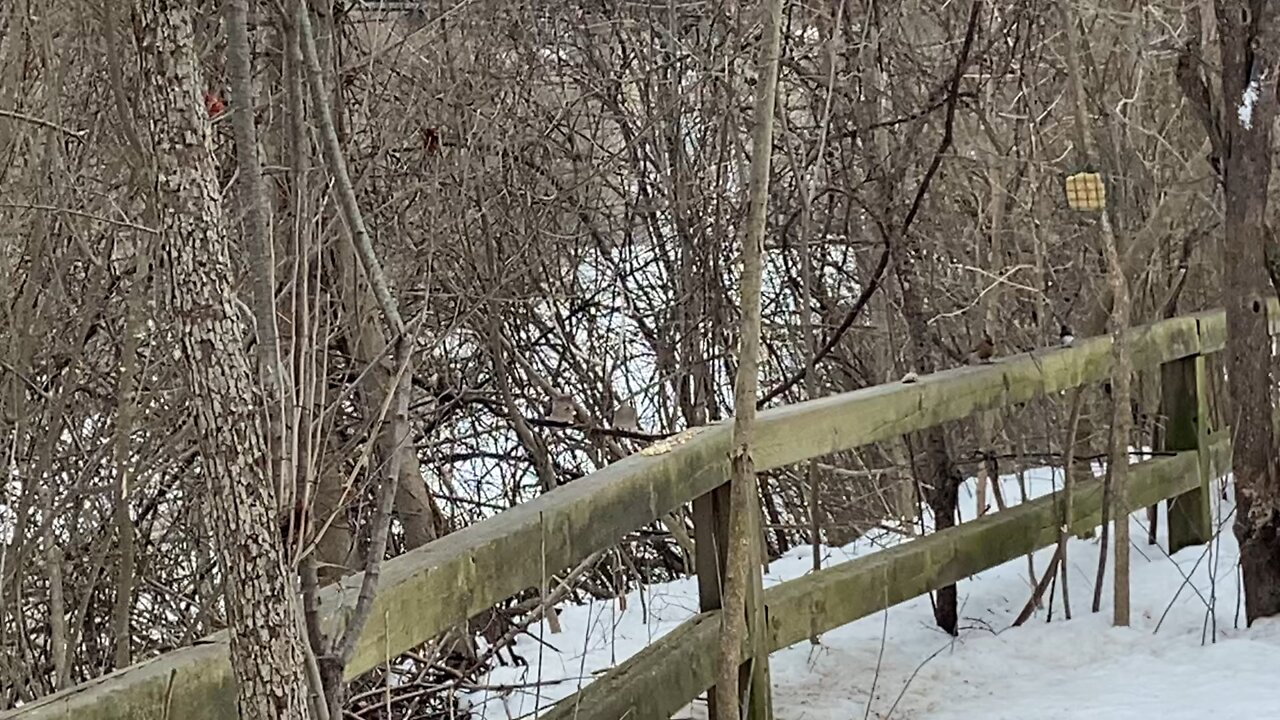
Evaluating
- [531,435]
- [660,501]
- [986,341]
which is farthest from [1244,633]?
[531,435]

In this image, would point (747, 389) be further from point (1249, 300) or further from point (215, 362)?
point (1249, 300)

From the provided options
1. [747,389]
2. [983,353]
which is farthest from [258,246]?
[983,353]

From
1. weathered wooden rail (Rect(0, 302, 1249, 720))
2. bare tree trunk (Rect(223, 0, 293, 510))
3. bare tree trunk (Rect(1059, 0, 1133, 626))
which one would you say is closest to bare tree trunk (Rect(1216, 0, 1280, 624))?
bare tree trunk (Rect(1059, 0, 1133, 626))

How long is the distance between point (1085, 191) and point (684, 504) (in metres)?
1.83

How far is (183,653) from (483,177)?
452 centimetres

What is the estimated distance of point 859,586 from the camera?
3527 millimetres

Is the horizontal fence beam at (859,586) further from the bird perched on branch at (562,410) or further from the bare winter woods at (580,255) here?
the bird perched on branch at (562,410)

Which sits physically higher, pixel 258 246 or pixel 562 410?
pixel 258 246

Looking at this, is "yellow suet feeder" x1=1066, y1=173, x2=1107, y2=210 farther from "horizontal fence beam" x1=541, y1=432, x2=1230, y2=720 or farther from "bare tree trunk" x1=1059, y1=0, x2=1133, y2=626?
"horizontal fence beam" x1=541, y1=432, x2=1230, y2=720

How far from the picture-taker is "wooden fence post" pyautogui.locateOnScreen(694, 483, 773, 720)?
3010 millimetres

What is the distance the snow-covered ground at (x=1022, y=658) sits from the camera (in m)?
3.48

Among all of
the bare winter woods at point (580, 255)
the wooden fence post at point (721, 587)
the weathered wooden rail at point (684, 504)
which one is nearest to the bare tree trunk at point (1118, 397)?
the bare winter woods at point (580, 255)

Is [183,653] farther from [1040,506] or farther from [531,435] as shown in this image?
[531,435]

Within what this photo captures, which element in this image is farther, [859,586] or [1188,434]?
[1188,434]
